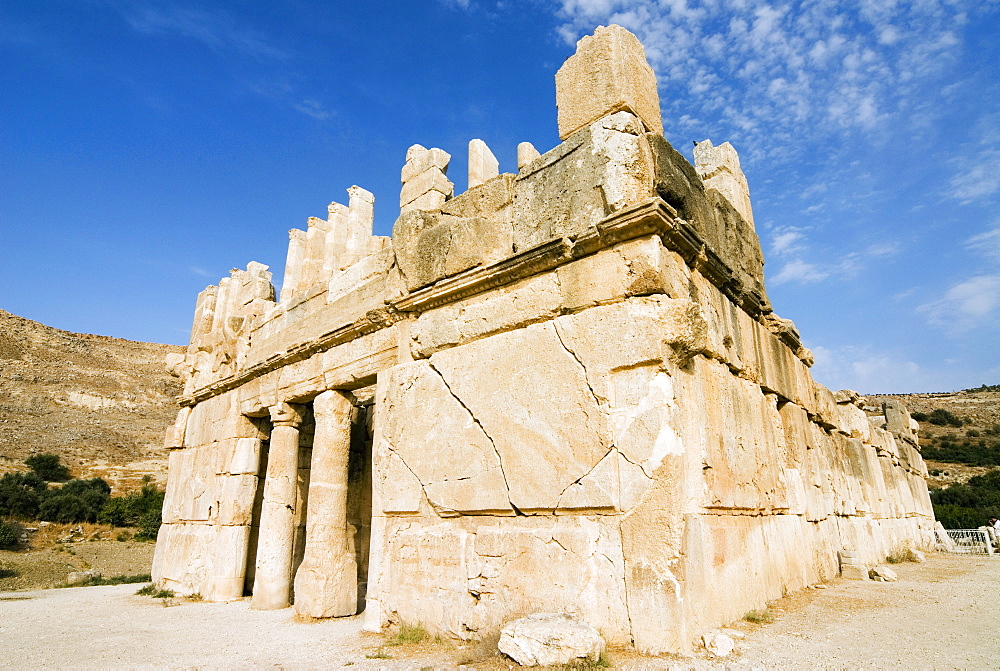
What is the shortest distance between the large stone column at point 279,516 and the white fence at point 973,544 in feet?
40.6

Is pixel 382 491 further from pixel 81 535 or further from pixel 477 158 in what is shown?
pixel 81 535

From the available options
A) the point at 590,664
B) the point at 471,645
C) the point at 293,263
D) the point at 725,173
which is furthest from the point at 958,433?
the point at 590,664

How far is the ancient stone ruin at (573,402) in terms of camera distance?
3350 millimetres

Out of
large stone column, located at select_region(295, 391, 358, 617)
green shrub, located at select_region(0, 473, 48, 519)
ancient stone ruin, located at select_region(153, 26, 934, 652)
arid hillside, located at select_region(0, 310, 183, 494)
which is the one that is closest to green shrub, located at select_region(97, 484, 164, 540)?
green shrub, located at select_region(0, 473, 48, 519)

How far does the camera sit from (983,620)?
388 centimetres

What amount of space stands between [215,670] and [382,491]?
5.13 feet

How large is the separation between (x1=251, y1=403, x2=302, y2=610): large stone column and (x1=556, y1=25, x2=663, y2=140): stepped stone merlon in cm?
471

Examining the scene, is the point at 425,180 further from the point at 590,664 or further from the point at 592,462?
the point at 590,664

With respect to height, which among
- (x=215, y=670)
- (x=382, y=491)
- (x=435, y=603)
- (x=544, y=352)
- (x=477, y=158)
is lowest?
(x=215, y=670)

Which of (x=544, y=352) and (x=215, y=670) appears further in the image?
(x=544, y=352)

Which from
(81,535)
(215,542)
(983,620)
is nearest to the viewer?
(983,620)

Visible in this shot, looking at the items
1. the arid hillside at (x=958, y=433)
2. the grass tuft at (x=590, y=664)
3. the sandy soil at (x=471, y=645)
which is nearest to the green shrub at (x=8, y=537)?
the sandy soil at (x=471, y=645)

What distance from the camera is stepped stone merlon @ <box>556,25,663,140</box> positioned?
4.12 m

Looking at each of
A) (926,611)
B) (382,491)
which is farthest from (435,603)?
(926,611)
